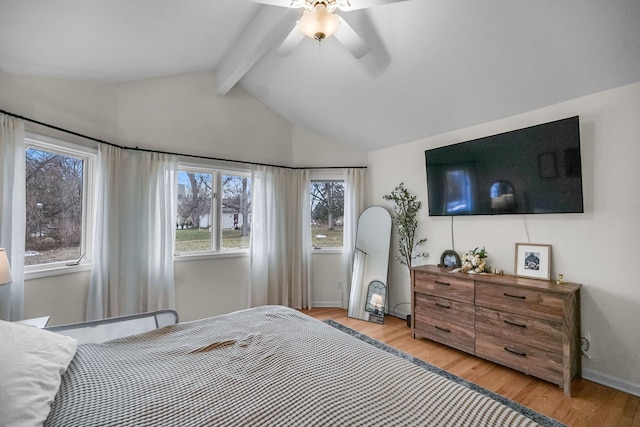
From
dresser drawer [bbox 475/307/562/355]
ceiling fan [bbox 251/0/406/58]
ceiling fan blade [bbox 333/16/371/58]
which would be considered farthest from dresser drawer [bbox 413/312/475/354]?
ceiling fan [bbox 251/0/406/58]

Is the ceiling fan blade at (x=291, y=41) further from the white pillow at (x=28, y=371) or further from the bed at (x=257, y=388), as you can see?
the white pillow at (x=28, y=371)

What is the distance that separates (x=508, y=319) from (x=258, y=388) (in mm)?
2155

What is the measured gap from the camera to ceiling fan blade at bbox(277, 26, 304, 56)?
188 cm

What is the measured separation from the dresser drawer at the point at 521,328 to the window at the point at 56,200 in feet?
12.0

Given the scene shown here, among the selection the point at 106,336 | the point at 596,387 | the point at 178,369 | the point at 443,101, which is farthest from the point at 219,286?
the point at 596,387

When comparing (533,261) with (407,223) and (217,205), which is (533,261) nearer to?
(407,223)

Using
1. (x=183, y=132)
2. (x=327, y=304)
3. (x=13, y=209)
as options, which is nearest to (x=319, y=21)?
(x=183, y=132)

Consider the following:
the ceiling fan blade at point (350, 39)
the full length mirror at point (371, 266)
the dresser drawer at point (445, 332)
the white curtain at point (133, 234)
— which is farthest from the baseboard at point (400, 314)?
the ceiling fan blade at point (350, 39)

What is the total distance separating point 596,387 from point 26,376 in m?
3.28

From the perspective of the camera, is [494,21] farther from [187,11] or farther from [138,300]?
[138,300]

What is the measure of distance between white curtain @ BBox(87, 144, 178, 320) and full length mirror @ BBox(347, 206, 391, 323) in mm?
2159

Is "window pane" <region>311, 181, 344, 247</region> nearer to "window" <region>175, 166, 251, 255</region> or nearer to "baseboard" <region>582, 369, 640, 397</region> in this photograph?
"window" <region>175, 166, 251, 255</region>

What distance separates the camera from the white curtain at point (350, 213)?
3883 mm

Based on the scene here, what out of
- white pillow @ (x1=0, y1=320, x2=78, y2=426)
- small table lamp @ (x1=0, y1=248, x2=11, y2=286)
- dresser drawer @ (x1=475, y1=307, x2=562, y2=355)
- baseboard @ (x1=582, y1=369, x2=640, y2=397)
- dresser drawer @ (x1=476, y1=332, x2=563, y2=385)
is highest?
small table lamp @ (x1=0, y1=248, x2=11, y2=286)
